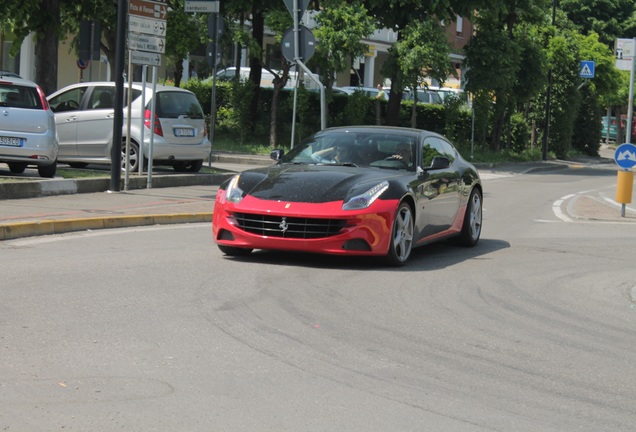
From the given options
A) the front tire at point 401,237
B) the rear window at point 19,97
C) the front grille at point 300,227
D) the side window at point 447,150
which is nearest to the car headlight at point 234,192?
the front grille at point 300,227

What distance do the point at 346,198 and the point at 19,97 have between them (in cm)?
924

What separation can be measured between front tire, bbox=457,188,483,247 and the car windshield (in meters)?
1.52

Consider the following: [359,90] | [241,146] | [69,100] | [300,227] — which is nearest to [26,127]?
[69,100]

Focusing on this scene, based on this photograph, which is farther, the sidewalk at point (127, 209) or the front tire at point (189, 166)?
the front tire at point (189, 166)

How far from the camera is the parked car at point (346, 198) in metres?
10.4

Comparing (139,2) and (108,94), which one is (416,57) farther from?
(139,2)

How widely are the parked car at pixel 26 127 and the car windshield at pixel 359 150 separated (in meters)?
6.77

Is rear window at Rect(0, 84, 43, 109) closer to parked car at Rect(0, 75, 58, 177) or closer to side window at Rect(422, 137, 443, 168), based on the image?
parked car at Rect(0, 75, 58, 177)

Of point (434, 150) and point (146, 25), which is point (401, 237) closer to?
point (434, 150)

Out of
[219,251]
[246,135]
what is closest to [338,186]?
[219,251]

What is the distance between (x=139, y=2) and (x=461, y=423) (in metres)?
13.4

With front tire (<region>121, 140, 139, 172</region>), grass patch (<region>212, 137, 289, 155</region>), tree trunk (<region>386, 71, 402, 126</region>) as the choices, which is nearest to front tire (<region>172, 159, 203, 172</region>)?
front tire (<region>121, 140, 139, 172</region>)

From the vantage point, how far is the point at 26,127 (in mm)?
17719

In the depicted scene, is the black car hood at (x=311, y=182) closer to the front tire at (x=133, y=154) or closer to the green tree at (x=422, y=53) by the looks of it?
the front tire at (x=133, y=154)
